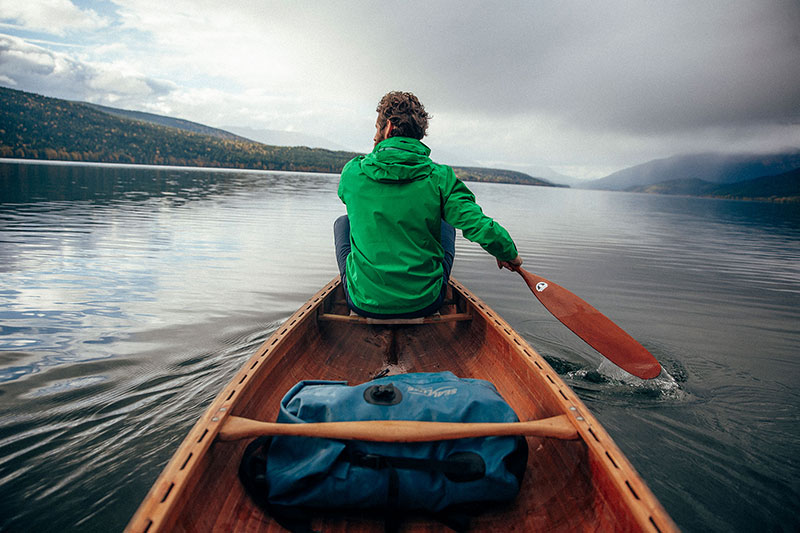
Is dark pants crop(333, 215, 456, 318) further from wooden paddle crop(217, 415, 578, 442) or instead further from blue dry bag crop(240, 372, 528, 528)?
wooden paddle crop(217, 415, 578, 442)

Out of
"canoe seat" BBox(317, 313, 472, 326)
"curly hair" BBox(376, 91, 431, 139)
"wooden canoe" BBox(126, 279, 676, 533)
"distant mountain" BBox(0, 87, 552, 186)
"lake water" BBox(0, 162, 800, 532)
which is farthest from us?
"distant mountain" BBox(0, 87, 552, 186)

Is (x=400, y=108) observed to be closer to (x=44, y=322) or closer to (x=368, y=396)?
(x=368, y=396)

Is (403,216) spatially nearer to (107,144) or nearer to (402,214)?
(402,214)

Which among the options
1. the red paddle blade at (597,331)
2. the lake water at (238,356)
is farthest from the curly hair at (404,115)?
the lake water at (238,356)

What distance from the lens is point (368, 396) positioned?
7.04ft

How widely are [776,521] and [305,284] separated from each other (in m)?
7.36

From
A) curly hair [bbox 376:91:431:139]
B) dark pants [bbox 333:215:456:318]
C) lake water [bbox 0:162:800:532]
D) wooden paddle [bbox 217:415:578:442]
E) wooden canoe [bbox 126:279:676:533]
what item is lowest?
lake water [bbox 0:162:800:532]

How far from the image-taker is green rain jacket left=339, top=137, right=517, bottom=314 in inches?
117

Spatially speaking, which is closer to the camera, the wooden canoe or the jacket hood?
the wooden canoe

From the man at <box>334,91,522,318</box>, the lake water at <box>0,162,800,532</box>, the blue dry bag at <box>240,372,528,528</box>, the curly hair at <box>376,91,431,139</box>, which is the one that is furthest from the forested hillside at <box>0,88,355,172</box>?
the blue dry bag at <box>240,372,528,528</box>

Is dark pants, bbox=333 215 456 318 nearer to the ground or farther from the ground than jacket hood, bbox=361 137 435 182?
nearer to the ground

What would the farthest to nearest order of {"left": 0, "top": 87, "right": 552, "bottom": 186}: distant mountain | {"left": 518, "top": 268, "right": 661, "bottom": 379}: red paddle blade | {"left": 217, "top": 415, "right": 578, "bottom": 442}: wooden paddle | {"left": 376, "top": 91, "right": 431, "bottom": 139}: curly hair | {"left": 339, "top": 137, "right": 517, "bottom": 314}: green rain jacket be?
{"left": 0, "top": 87, "right": 552, "bottom": 186}: distant mountain → {"left": 518, "top": 268, "right": 661, "bottom": 379}: red paddle blade → {"left": 376, "top": 91, "right": 431, "bottom": 139}: curly hair → {"left": 339, "top": 137, "right": 517, "bottom": 314}: green rain jacket → {"left": 217, "top": 415, "right": 578, "bottom": 442}: wooden paddle

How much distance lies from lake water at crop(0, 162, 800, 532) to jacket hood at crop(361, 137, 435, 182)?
2.59 m

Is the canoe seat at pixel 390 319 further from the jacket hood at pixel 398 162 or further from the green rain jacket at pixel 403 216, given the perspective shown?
the jacket hood at pixel 398 162
